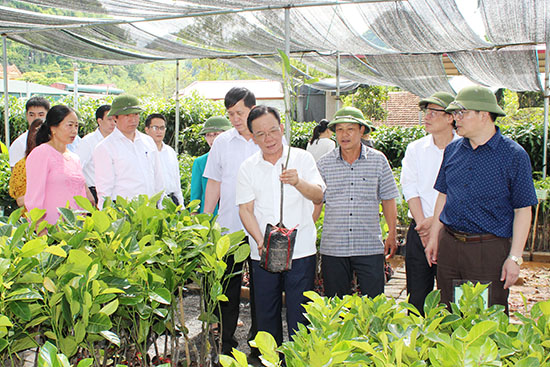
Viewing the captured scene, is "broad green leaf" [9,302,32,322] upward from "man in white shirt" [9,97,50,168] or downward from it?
downward

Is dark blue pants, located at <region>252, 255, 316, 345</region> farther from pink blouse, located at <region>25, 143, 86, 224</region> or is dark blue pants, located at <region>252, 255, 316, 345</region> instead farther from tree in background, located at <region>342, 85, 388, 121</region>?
tree in background, located at <region>342, 85, 388, 121</region>

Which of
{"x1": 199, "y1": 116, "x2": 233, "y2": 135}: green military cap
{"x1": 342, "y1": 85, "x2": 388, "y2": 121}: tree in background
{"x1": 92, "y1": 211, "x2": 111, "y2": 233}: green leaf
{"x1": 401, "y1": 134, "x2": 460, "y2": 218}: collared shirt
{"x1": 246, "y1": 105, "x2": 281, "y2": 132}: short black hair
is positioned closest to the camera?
{"x1": 92, "y1": 211, "x2": 111, "y2": 233}: green leaf

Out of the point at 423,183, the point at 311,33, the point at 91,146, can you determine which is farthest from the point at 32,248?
the point at 311,33

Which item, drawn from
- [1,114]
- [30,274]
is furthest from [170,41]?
[1,114]

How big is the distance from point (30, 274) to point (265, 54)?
7.26 m

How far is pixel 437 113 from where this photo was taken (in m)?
3.91

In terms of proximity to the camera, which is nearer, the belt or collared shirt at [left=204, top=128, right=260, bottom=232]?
the belt

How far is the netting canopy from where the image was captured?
5.88m

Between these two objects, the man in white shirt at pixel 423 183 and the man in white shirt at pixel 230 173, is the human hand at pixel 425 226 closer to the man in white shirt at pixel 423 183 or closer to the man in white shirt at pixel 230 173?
the man in white shirt at pixel 423 183

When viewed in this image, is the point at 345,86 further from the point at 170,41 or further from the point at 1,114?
the point at 1,114

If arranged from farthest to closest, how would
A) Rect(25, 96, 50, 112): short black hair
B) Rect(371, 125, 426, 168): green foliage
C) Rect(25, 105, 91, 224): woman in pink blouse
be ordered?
Rect(371, 125, 426, 168): green foliage
Rect(25, 96, 50, 112): short black hair
Rect(25, 105, 91, 224): woman in pink blouse

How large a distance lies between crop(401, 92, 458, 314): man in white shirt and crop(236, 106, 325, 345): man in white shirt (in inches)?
34.9

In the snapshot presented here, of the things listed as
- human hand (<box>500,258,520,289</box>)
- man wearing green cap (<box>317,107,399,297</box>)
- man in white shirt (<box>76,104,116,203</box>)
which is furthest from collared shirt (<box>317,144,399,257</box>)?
man in white shirt (<box>76,104,116,203</box>)

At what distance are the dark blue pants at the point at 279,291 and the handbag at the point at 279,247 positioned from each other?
30 cm
